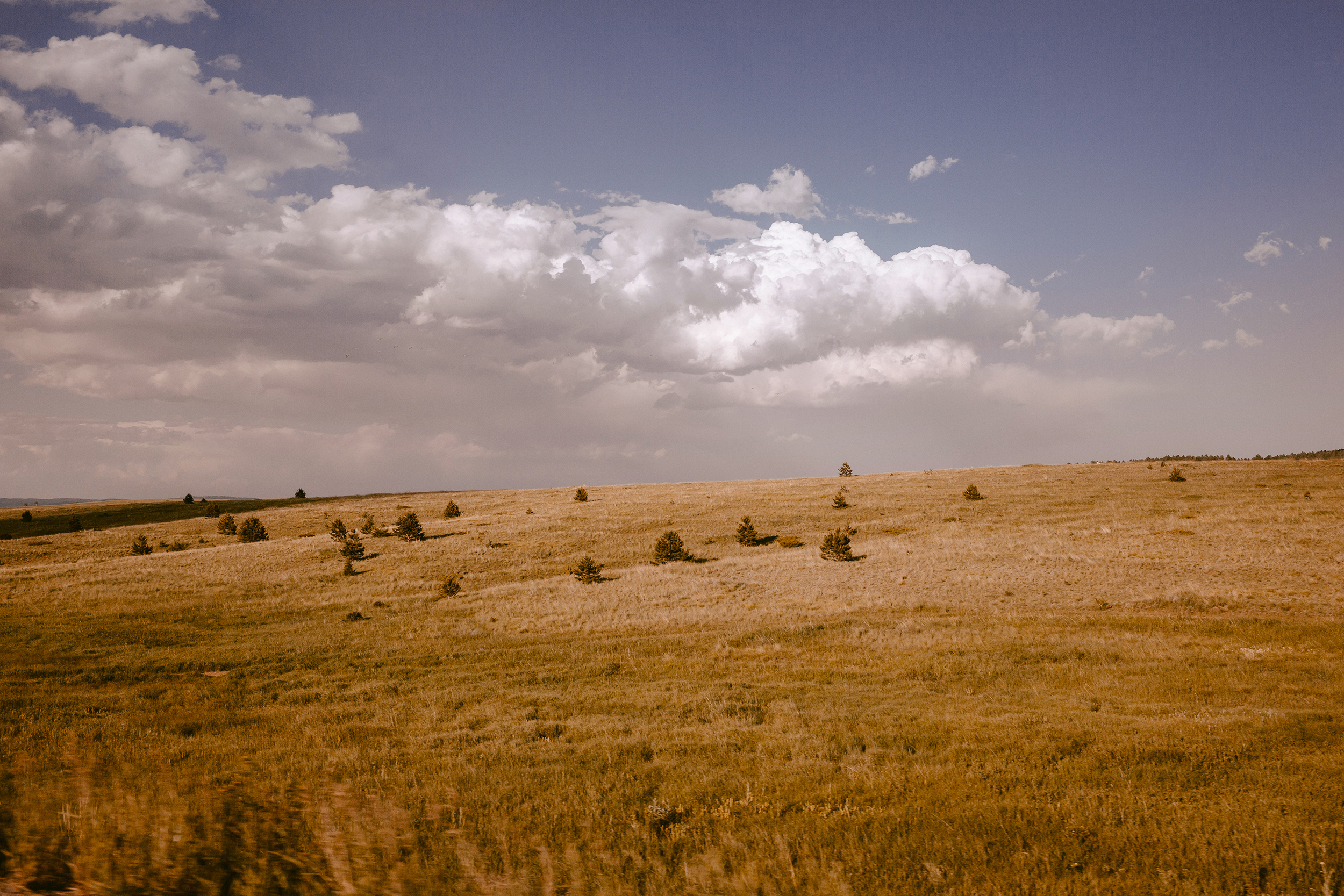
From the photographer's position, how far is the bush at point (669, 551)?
38.2 meters

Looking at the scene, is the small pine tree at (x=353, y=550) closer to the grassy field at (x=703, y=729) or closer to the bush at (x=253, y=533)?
the grassy field at (x=703, y=729)

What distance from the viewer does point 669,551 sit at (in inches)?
1506

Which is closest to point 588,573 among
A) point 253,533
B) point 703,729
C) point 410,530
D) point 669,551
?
point 669,551

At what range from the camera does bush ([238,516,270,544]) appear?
49719 mm

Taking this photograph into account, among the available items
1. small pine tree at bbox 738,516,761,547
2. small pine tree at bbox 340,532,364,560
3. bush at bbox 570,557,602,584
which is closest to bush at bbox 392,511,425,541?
small pine tree at bbox 340,532,364,560

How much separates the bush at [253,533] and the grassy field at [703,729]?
16603 millimetres

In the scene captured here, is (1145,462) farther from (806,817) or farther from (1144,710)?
(806,817)

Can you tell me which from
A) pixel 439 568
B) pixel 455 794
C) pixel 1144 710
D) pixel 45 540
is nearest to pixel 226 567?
pixel 439 568

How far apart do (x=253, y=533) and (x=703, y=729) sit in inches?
2064

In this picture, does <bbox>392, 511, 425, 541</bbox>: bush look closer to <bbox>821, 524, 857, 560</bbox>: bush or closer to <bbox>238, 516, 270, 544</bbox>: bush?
<bbox>238, 516, 270, 544</bbox>: bush

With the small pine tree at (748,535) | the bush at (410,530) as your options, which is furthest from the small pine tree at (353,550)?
the small pine tree at (748,535)

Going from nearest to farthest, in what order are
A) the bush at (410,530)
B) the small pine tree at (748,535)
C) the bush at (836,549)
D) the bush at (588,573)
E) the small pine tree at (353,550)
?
the bush at (588,573)
the bush at (836,549)
the small pine tree at (353,550)
the small pine tree at (748,535)
the bush at (410,530)

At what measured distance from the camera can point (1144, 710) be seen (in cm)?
1155

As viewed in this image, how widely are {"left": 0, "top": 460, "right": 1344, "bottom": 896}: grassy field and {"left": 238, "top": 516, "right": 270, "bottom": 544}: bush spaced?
16.6 m
